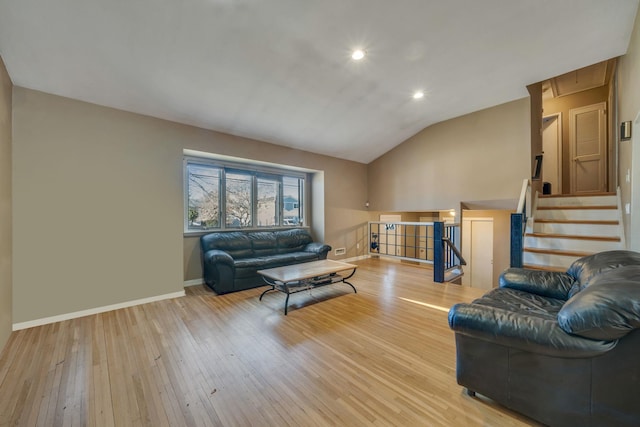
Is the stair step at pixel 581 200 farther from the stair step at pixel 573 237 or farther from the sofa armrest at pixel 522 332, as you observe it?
the sofa armrest at pixel 522 332

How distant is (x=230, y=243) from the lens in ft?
14.7

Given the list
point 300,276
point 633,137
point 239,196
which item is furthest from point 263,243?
point 633,137

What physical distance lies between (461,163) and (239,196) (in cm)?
470

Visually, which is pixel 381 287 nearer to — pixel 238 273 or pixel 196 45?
pixel 238 273

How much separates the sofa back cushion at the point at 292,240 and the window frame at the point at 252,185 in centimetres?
44

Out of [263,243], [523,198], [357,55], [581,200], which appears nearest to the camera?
[357,55]

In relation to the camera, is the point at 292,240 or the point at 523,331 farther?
the point at 292,240

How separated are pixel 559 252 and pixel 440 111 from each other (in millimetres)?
3099

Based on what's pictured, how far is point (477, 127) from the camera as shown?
→ 508 centimetres

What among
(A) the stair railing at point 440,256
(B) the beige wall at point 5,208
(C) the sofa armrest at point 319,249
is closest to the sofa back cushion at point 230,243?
(C) the sofa armrest at point 319,249

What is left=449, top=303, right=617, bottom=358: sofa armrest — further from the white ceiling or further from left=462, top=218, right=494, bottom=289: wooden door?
left=462, top=218, right=494, bottom=289: wooden door

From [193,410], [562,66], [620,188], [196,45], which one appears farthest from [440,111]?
[193,410]

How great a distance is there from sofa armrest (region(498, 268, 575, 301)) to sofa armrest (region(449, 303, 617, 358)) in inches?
46.7

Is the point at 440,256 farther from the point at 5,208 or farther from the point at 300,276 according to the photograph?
the point at 5,208
